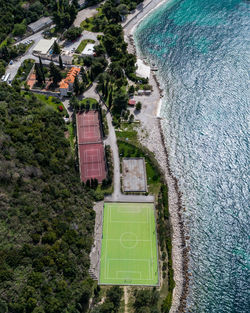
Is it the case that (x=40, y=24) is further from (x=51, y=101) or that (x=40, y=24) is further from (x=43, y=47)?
(x=51, y=101)

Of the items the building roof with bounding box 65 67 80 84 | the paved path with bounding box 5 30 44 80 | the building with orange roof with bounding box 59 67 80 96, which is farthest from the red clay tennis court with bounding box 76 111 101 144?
the paved path with bounding box 5 30 44 80

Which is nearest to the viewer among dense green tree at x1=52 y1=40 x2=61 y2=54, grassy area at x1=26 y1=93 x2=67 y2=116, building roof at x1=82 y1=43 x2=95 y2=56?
grassy area at x1=26 y1=93 x2=67 y2=116

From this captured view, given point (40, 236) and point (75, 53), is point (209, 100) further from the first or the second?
point (40, 236)

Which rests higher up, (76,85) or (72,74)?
(72,74)

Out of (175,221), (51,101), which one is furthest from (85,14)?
(175,221)

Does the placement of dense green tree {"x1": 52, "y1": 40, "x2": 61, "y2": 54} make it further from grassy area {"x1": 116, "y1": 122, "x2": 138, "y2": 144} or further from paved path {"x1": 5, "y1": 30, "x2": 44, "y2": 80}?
grassy area {"x1": 116, "y1": 122, "x2": 138, "y2": 144}

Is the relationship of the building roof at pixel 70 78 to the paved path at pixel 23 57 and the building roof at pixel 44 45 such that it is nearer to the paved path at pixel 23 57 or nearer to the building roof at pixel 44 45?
the building roof at pixel 44 45

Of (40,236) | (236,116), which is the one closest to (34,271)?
(40,236)
